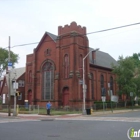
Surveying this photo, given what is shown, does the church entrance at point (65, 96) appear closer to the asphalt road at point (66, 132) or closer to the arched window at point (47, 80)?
the arched window at point (47, 80)

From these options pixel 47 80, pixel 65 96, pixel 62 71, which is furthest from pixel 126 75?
pixel 47 80

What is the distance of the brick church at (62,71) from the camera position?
4091cm

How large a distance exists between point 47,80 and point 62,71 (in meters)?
4.34

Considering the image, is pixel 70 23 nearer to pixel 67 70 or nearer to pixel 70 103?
pixel 67 70

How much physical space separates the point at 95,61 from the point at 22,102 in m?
19.1

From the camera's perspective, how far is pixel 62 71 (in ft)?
141

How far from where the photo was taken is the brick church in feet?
134

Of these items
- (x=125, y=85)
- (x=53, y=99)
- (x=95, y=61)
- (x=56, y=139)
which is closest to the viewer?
(x=56, y=139)

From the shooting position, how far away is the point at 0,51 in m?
54.6

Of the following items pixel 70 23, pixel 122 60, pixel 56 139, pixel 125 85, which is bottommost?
pixel 56 139

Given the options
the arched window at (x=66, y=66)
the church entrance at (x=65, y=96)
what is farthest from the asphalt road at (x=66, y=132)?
the arched window at (x=66, y=66)

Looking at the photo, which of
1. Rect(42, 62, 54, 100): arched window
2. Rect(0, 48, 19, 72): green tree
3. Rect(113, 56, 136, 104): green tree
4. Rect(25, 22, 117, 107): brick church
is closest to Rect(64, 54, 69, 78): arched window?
Rect(25, 22, 117, 107): brick church

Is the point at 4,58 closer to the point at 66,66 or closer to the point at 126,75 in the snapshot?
the point at 66,66

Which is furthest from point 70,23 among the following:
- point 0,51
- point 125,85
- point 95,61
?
point 0,51
